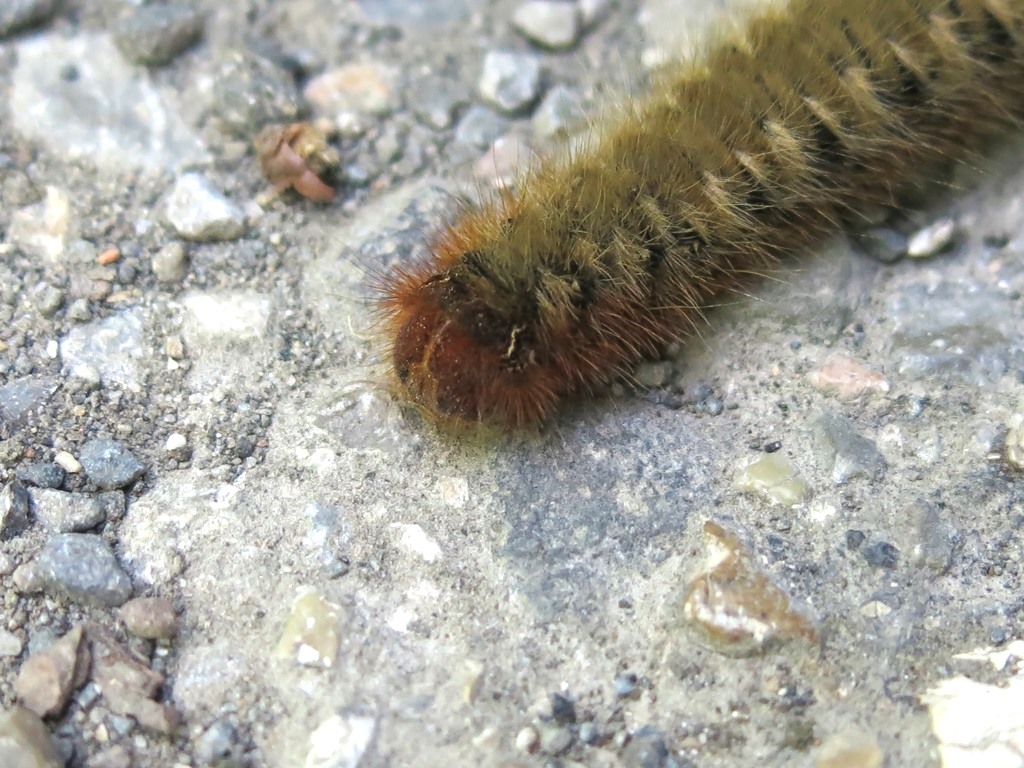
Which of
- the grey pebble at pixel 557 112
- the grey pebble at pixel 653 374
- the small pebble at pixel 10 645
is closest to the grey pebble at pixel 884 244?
the grey pebble at pixel 653 374

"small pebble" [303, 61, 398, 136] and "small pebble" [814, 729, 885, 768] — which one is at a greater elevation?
"small pebble" [303, 61, 398, 136]

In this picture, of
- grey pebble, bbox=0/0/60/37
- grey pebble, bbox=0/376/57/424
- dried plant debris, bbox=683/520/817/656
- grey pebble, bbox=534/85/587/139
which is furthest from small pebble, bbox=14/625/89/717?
grey pebble, bbox=0/0/60/37

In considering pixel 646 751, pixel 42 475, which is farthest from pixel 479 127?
pixel 646 751

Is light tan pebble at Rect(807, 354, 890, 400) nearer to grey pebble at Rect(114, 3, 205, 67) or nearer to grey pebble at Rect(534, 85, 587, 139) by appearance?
grey pebble at Rect(534, 85, 587, 139)

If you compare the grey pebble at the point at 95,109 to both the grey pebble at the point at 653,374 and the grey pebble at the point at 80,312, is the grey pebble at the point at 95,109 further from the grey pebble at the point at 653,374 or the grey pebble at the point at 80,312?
the grey pebble at the point at 653,374

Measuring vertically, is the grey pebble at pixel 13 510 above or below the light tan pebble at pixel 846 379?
below

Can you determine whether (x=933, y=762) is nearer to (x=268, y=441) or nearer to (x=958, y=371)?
(x=958, y=371)

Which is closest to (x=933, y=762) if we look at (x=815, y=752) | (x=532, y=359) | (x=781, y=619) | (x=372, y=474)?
(x=815, y=752)
